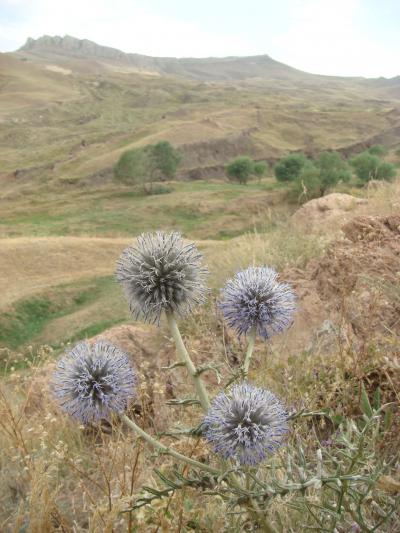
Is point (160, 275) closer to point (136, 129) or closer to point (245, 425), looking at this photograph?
point (245, 425)

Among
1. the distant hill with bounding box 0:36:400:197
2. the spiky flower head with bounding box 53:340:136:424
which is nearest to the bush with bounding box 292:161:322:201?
the distant hill with bounding box 0:36:400:197

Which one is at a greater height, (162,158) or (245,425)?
(245,425)

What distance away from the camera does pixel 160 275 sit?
7.41ft

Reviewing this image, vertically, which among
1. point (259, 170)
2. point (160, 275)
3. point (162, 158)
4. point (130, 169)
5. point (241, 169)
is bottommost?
point (259, 170)

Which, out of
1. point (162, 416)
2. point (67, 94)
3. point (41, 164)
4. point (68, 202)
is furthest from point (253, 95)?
point (162, 416)

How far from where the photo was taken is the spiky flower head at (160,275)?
2242 millimetres

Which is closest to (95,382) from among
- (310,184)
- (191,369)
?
(191,369)

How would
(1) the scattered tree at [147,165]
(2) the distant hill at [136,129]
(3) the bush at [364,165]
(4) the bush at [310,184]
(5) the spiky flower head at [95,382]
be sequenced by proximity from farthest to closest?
1. (2) the distant hill at [136,129]
2. (1) the scattered tree at [147,165]
3. (3) the bush at [364,165]
4. (4) the bush at [310,184]
5. (5) the spiky flower head at [95,382]

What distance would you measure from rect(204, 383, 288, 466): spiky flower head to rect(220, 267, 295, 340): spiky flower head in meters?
0.40

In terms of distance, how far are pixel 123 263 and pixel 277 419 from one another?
0.99m

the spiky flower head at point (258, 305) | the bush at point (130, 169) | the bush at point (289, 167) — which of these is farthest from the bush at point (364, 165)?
the spiky flower head at point (258, 305)

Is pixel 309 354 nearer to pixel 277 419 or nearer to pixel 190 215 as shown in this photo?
pixel 277 419

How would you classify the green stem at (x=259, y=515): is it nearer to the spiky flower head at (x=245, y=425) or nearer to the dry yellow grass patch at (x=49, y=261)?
the spiky flower head at (x=245, y=425)

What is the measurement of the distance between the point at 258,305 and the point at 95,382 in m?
0.81
